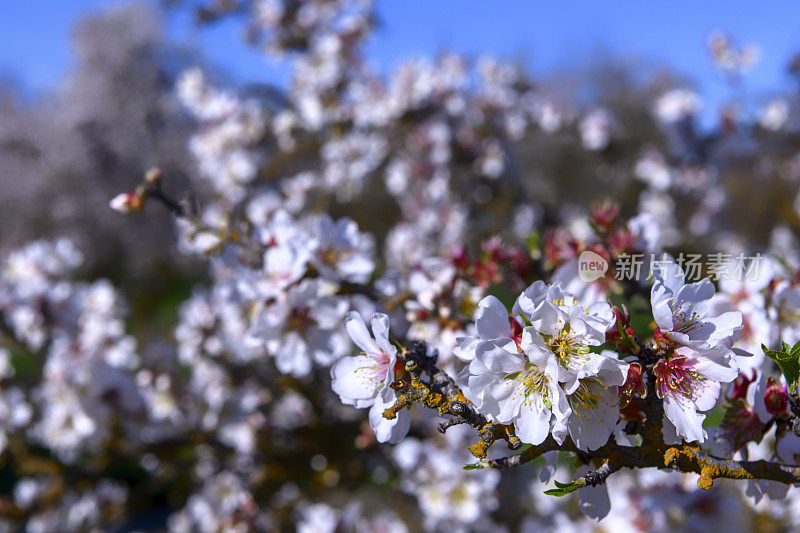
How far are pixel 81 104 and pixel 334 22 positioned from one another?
1178cm

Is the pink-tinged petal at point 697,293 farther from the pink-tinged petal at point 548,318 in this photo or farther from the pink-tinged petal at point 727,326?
the pink-tinged petal at point 548,318

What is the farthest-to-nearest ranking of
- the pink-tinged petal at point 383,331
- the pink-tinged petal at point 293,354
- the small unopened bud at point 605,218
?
the pink-tinged petal at point 293,354 < the small unopened bud at point 605,218 < the pink-tinged petal at point 383,331

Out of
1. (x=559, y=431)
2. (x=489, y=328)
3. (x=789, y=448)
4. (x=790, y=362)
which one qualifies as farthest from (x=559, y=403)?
(x=789, y=448)

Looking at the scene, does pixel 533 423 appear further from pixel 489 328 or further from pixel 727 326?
pixel 727 326

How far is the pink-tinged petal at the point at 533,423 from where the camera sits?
2.95 feet

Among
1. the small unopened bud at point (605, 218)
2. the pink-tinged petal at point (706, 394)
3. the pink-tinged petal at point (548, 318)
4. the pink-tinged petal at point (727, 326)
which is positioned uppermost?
the small unopened bud at point (605, 218)

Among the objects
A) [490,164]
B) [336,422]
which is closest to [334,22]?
[490,164]

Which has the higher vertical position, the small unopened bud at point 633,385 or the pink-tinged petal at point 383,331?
the pink-tinged petal at point 383,331

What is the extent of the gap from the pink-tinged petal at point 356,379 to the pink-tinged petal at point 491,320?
0.23m

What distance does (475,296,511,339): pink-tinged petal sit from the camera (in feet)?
3.04

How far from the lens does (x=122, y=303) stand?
306 centimetres

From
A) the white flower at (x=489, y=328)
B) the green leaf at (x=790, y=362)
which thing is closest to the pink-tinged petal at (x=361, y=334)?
the white flower at (x=489, y=328)

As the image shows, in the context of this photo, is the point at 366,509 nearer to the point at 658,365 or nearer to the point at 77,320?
the point at 77,320

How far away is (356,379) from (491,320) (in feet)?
1.04
